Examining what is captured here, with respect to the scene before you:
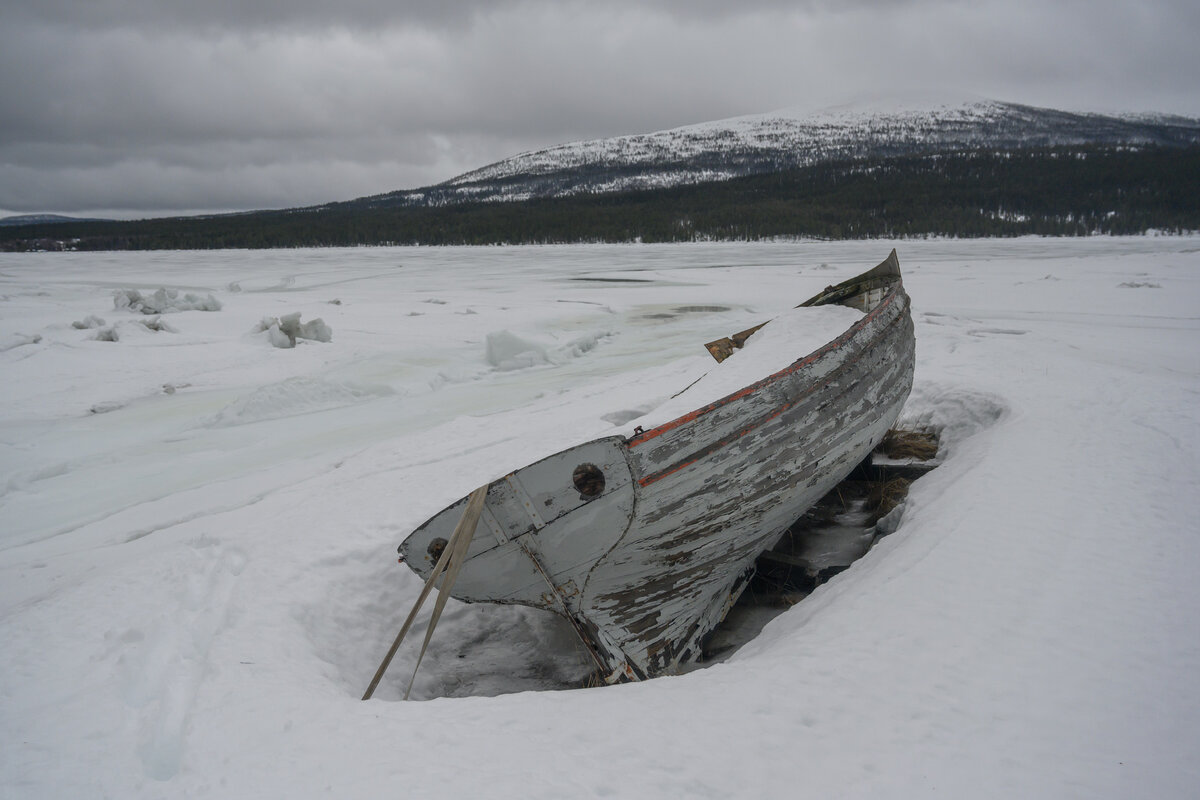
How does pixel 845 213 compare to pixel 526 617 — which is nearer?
pixel 526 617

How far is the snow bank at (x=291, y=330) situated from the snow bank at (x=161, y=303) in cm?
391

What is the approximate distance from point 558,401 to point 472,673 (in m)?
4.24

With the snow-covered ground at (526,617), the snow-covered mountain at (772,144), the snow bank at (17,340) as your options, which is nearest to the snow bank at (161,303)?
the snow bank at (17,340)

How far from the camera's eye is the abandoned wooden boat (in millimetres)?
3102

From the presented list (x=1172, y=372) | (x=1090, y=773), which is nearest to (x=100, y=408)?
(x=1090, y=773)

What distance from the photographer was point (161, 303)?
45.2ft

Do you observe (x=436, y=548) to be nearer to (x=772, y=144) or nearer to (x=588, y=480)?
(x=588, y=480)

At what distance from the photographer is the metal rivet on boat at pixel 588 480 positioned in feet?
10.1

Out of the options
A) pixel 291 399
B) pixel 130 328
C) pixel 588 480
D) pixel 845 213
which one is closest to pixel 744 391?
pixel 588 480

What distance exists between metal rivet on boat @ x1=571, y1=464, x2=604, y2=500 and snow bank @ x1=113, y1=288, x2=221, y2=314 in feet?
45.3

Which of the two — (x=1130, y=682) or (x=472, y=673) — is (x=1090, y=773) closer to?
(x=1130, y=682)

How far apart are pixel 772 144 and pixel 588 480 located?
150 metres

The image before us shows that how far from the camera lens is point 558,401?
24.5ft

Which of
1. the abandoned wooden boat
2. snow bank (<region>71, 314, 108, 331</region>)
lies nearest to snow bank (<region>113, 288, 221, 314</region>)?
snow bank (<region>71, 314, 108, 331</region>)
